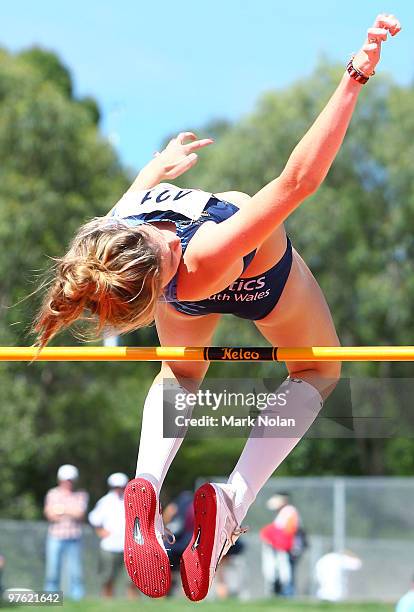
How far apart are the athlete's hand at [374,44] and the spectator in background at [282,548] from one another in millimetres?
8294

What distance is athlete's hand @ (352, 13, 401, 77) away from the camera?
122 inches

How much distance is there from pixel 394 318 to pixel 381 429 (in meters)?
14.9

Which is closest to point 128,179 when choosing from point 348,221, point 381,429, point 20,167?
point 20,167

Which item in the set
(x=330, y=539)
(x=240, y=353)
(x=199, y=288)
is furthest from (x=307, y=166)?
(x=330, y=539)

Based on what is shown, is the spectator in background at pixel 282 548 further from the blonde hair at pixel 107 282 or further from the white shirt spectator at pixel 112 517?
the blonde hair at pixel 107 282

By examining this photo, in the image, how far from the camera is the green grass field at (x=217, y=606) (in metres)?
8.88

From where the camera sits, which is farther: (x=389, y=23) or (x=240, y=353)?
(x=240, y=353)

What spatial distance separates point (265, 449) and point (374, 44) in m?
1.47

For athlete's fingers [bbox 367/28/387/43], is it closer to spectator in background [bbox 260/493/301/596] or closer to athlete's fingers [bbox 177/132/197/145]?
athlete's fingers [bbox 177/132/197/145]

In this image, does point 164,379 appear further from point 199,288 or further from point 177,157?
point 177,157

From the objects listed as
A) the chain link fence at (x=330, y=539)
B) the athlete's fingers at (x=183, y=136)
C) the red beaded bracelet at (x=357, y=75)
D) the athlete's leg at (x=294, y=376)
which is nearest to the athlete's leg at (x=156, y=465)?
the athlete's leg at (x=294, y=376)

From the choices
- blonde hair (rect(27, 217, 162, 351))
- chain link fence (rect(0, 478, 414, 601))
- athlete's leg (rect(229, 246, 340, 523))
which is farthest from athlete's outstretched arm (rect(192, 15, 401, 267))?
chain link fence (rect(0, 478, 414, 601))

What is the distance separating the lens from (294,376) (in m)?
3.95

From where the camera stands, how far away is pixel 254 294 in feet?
11.9
